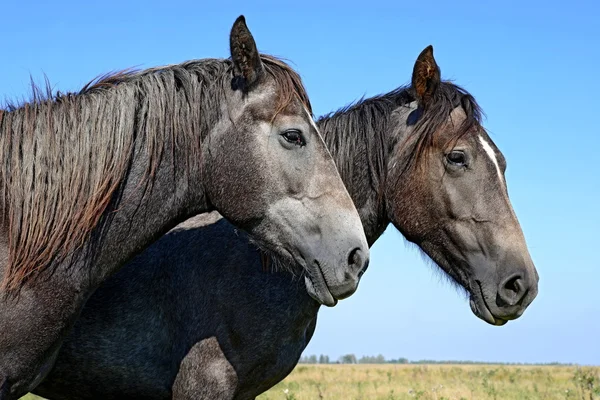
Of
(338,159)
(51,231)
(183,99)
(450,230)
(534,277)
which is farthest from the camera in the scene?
(338,159)

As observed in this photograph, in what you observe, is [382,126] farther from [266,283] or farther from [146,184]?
[146,184]

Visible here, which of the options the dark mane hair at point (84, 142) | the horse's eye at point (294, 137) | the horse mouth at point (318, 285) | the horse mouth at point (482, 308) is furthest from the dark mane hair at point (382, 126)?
the horse mouth at point (318, 285)

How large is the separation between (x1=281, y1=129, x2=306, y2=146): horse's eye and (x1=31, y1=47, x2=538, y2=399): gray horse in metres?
1.35

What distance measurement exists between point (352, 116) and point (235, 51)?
198cm

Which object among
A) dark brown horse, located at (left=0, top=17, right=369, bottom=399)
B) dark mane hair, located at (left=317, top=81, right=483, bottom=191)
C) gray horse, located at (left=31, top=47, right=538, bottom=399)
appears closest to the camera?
dark brown horse, located at (left=0, top=17, right=369, bottom=399)

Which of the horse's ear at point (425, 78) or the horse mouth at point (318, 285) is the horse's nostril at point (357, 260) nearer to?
the horse mouth at point (318, 285)

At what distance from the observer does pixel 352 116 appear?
6227 millimetres

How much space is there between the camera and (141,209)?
4418 mm

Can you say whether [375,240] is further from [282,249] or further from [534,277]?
[282,249]

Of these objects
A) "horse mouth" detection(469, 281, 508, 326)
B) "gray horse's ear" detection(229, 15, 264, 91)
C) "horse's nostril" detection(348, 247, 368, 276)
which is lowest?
"horse mouth" detection(469, 281, 508, 326)

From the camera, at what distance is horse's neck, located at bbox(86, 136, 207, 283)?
4.38 meters

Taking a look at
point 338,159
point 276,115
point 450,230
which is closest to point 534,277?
point 450,230

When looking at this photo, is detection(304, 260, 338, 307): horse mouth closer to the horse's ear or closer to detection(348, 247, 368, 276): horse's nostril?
detection(348, 247, 368, 276): horse's nostril

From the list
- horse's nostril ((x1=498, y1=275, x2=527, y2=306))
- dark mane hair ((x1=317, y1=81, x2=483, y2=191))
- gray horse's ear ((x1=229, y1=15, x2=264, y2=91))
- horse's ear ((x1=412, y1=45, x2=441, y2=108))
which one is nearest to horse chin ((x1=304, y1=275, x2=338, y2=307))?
gray horse's ear ((x1=229, y1=15, x2=264, y2=91))
